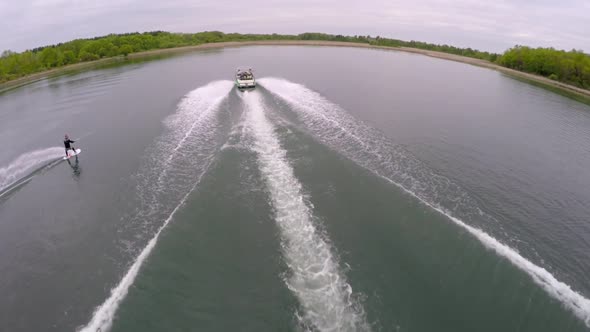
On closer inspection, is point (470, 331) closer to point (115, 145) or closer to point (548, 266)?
point (548, 266)

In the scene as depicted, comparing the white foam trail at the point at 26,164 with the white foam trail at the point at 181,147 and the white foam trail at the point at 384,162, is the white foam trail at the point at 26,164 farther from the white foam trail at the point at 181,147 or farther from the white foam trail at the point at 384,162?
the white foam trail at the point at 384,162

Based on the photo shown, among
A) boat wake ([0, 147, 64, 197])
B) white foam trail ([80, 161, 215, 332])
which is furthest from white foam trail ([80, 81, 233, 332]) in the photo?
boat wake ([0, 147, 64, 197])

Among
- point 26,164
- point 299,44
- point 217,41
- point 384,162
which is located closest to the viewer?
point 384,162

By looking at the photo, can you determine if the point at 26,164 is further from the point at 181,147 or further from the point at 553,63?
the point at 553,63

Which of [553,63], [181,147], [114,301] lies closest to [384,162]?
[181,147]

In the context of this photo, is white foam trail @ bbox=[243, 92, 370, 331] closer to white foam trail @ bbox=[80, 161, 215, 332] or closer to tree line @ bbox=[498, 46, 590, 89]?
white foam trail @ bbox=[80, 161, 215, 332]

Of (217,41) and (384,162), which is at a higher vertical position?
(217,41)
